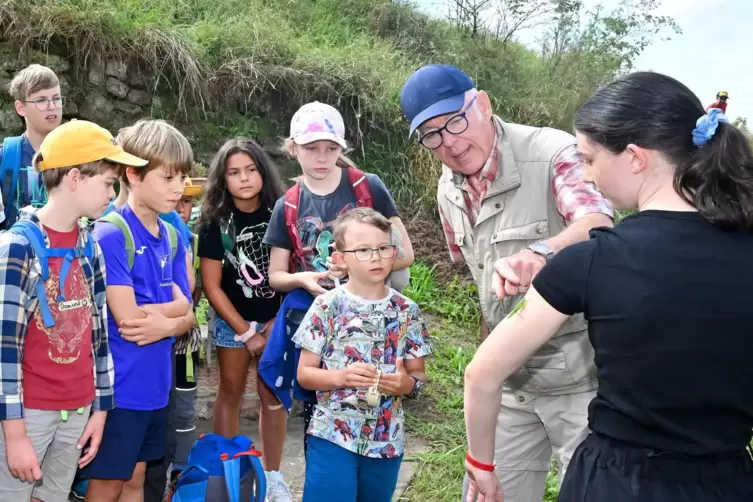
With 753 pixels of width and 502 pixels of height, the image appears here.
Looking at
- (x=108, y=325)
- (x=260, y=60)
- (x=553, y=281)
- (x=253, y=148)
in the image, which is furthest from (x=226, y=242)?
(x=260, y=60)

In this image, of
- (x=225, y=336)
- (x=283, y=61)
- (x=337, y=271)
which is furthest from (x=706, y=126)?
(x=283, y=61)

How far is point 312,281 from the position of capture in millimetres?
3328

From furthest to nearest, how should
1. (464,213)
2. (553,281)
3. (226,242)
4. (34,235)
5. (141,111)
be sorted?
(141,111) < (226,242) < (464,213) < (34,235) < (553,281)

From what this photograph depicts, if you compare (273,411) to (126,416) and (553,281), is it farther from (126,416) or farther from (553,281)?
(553,281)

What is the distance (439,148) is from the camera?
8.96ft

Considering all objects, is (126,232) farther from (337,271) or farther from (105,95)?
(105,95)

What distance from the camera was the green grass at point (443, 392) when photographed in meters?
4.21

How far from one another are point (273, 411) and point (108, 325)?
1291 mm

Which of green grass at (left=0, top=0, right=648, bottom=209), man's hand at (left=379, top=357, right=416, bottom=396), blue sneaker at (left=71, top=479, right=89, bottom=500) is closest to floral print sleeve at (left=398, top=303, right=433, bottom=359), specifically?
man's hand at (left=379, top=357, right=416, bottom=396)

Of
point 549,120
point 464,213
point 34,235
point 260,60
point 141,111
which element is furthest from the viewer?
point 549,120

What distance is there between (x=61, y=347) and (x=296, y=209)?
4.23 ft

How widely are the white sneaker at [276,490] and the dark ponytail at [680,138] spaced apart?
2421 mm

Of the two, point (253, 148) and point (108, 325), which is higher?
point (253, 148)

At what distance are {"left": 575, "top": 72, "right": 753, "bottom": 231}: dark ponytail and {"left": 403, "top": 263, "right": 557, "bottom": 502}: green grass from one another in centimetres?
281
